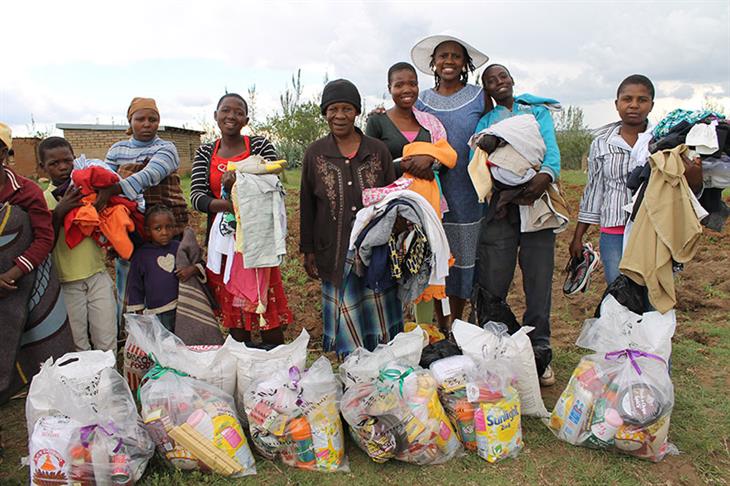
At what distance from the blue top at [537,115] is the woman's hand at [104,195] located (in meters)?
2.15

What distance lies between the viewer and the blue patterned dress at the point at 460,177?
3223 mm

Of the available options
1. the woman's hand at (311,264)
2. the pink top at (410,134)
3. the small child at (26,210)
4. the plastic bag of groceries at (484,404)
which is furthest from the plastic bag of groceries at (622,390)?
the small child at (26,210)

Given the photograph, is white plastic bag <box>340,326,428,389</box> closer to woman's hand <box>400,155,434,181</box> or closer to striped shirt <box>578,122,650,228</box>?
woman's hand <box>400,155,434,181</box>

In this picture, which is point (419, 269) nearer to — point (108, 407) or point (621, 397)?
point (621, 397)

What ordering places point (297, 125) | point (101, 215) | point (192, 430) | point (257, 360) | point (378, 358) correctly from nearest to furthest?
point (192, 430)
point (378, 358)
point (257, 360)
point (101, 215)
point (297, 125)

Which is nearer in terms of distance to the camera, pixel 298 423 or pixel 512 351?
pixel 298 423

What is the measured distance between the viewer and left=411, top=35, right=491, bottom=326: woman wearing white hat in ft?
10.6

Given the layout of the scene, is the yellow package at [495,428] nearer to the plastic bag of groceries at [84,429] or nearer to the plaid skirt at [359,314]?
the plaid skirt at [359,314]

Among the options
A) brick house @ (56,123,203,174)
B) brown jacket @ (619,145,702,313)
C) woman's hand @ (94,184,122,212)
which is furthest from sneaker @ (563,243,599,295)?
brick house @ (56,123,203,174)

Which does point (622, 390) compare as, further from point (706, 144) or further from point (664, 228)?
point (706, 144)

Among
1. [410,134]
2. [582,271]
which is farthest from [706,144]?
[410,134]

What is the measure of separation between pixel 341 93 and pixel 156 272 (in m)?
1.50

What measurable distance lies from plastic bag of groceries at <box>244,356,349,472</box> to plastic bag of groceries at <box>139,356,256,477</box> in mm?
107

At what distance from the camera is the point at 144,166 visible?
3.19 metres
